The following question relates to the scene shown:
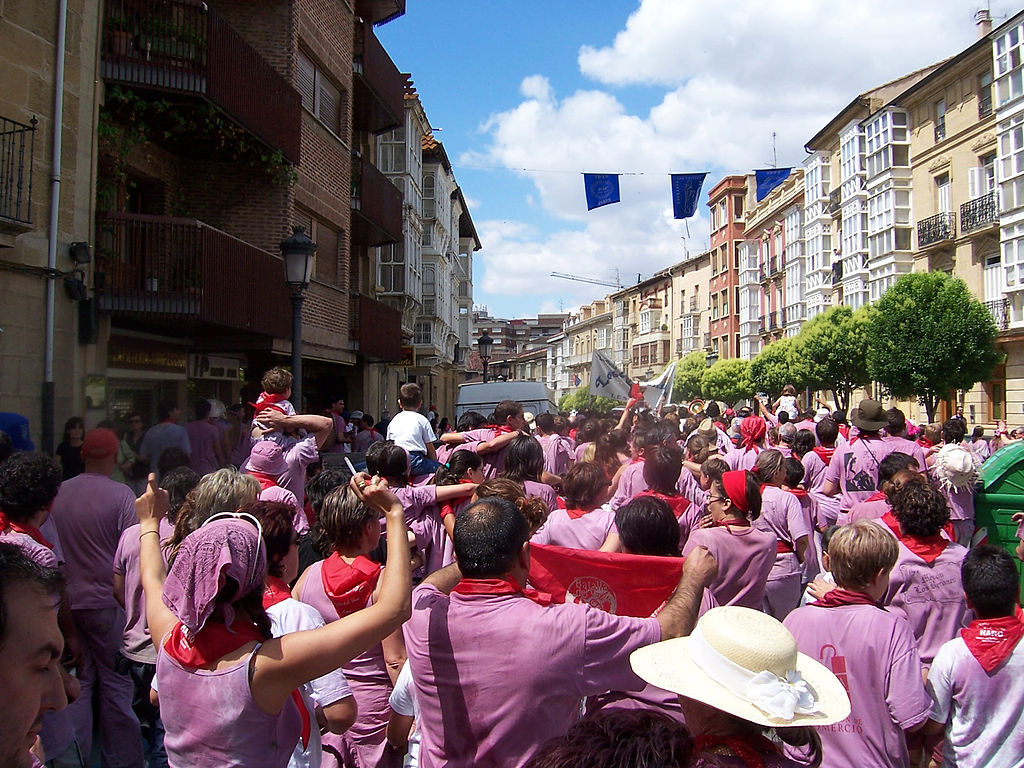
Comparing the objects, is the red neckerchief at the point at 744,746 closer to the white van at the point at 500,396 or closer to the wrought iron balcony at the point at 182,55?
the wrought iron balcony at the point at 182,55

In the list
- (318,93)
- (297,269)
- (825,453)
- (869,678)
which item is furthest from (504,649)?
(318,93)

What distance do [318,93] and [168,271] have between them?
24.9 ft

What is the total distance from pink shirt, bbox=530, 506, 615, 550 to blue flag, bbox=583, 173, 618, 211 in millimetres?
16482

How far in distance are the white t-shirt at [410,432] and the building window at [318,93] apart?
10.5 meters

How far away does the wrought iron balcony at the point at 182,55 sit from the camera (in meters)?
10.6

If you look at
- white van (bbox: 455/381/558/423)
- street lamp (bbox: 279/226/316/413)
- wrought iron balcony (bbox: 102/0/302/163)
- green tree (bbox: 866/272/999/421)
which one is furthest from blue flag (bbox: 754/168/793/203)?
street lamp (bbox: 279/226/316/413)

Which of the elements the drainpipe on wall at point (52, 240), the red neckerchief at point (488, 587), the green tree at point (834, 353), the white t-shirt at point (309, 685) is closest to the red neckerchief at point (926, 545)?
the red neckerchief at point (488, 587)

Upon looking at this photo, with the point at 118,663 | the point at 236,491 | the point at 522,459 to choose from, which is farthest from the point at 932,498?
the point at 118,663

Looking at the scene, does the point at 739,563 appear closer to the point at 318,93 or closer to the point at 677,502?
the point at 677,502

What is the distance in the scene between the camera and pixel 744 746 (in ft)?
6.33

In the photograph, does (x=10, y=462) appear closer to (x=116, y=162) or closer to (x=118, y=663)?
(x=118, y=663)

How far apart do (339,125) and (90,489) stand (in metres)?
15.3

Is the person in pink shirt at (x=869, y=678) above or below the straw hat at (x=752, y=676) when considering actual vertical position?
below

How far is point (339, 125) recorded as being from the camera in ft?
60.5
